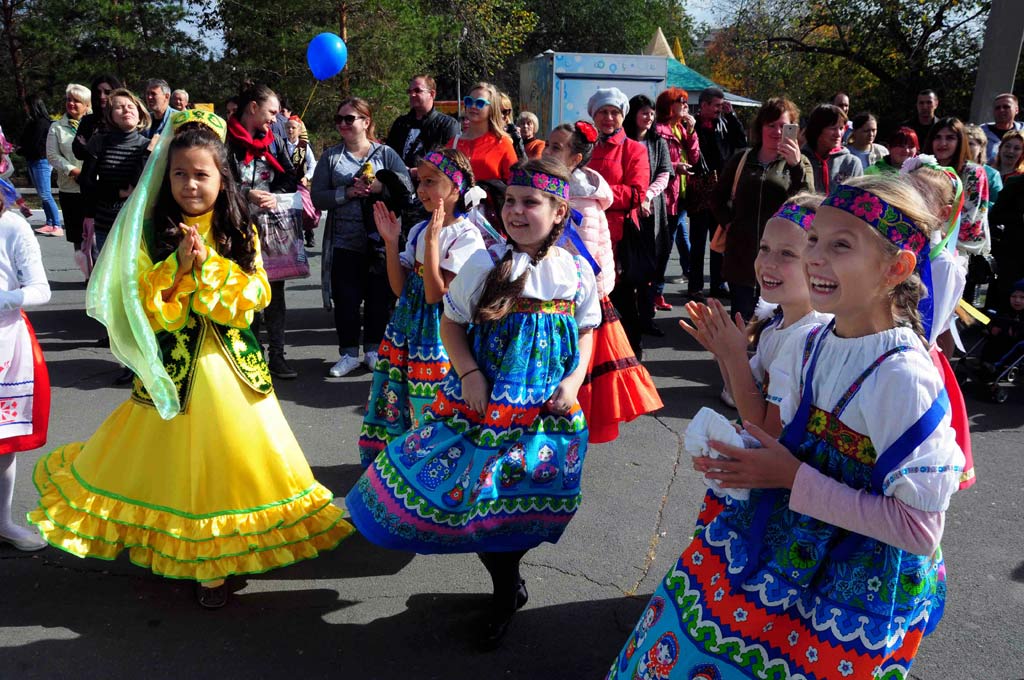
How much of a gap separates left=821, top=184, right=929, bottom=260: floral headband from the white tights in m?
3.37

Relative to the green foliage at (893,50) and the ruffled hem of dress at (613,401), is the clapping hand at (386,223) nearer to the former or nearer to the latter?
Result: the ruffled hem of dress at (613,401)

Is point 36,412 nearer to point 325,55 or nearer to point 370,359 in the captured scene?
point 370,359

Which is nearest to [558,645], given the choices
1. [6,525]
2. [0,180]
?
[6,525]

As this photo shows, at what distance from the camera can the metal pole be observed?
10008mm

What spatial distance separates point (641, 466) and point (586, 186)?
1776 mm

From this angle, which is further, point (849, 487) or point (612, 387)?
point (612, 387)

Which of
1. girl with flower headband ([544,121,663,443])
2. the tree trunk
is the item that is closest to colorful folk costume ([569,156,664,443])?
girl with flower headband ([544,121,663,443])

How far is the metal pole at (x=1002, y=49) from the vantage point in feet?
32.8

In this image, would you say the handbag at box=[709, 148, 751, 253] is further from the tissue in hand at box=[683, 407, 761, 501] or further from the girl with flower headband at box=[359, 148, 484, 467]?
the tissue in hand at box=[683, 407, 761, 501]

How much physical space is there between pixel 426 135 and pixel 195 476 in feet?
14.2

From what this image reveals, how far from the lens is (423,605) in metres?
3.30

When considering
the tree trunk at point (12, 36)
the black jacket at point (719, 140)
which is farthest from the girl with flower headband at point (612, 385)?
the tree trunk at point (12, 36)

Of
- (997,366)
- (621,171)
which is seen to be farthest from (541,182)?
(997,366)

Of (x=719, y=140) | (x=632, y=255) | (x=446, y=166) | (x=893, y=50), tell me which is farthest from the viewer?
(x=893, y=50)
